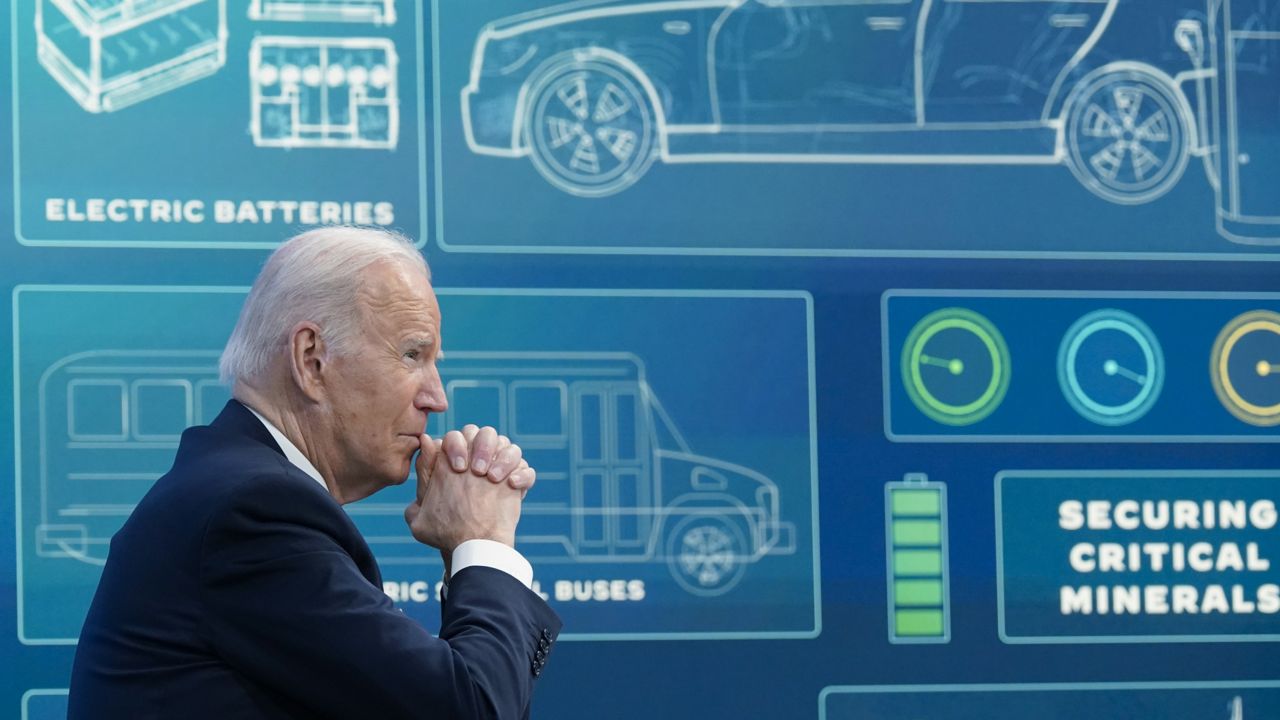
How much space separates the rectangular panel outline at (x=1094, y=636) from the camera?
3.26 meters

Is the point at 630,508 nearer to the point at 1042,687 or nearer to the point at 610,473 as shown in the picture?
the point at 610,473

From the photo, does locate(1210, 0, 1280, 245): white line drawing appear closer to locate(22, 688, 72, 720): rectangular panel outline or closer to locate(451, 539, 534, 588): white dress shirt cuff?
locate(451, 539, 534, 588): white dress shirt cuff

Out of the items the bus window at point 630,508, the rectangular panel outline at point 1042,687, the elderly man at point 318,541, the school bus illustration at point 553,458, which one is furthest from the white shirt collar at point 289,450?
the rectangular panel outline at point 1042,687

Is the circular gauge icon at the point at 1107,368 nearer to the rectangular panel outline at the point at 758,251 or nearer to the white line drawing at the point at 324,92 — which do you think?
the rectangular panel outline at the point at 758,251

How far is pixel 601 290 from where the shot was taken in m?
3.16

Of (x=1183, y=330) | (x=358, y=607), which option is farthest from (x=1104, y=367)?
(x=358, y=607)

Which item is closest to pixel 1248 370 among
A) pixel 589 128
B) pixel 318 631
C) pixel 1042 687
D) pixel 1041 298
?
pixel 1041 298

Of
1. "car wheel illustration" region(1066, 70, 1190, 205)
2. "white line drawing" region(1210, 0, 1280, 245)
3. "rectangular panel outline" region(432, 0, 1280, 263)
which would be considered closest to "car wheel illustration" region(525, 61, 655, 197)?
"rectangular panel outline" region(432, 0, 1280, 263)

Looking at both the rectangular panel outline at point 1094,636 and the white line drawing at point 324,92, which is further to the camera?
the rectangular panel outline at point 1094,636

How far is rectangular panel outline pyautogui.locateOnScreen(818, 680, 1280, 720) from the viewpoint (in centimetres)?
321

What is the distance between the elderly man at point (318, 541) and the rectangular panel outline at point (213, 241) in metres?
1.21

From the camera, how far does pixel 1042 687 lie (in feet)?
10.7

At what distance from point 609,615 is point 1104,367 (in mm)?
1112

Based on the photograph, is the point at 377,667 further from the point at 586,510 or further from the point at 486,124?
the point at 486,124
